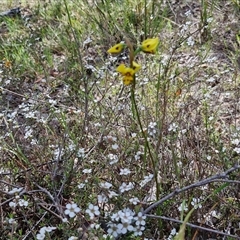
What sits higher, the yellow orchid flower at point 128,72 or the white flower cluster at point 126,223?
the yellow orchid flower at point 128,72

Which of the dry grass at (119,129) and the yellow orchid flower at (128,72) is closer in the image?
the yellow orchid flower at (128,72)

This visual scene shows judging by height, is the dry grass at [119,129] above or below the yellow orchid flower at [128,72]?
below

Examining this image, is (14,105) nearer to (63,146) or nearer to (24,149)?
(24,149)

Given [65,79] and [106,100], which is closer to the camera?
[106,100]

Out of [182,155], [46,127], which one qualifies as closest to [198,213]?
[182,155]

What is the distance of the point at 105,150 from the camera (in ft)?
5.84

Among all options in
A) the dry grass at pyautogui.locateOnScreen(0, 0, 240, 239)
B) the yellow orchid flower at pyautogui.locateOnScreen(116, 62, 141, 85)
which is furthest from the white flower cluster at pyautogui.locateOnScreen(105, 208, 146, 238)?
the yellow orchid flower at pyautogui.locateOnScreen(116, 62, 141, 85)

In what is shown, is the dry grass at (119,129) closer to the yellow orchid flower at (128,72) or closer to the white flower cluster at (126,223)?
the white flower cluster at (126,223)

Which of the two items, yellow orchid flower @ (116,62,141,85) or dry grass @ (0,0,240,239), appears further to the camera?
dry grass @ (0,0,240,239)

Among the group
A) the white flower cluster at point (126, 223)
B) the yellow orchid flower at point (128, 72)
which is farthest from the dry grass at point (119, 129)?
the yellow orchid flower at point (128, 72)

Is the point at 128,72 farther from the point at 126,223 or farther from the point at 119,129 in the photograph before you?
the point at 119,129

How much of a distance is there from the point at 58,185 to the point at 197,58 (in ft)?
4.26

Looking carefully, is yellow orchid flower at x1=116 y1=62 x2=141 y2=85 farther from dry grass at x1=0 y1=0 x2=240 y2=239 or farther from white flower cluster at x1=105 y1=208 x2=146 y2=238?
white flower cluster at x1=105 y1=208 x2=146 y2=238

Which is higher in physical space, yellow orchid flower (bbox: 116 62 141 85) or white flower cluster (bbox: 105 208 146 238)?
yellow orchid flower (bbox: 116 62 141 85)
